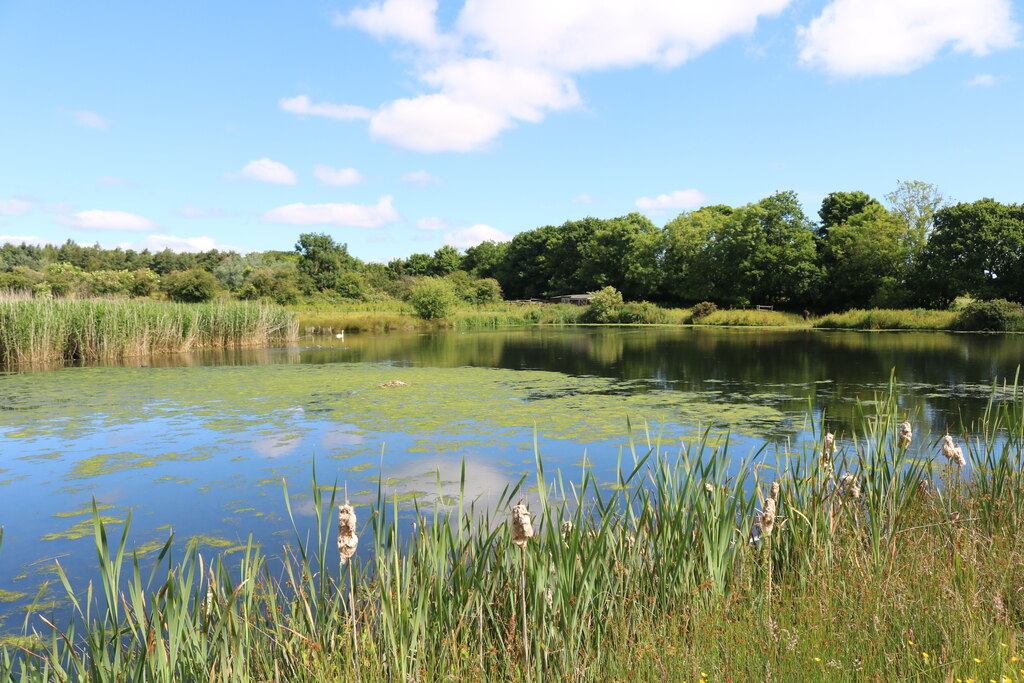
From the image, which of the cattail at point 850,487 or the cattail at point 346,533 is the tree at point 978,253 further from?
the cattail at point 346,533

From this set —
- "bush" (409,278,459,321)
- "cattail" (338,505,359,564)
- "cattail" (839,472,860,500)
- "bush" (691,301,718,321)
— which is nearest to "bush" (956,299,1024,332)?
"bush" (691,301,718,321)

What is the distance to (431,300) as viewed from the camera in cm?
4181

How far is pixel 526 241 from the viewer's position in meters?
79.7

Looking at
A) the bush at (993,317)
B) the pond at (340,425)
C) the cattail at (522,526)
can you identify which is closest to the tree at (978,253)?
the bush at (993,317)

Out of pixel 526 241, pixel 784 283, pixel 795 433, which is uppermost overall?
pixel 526 241

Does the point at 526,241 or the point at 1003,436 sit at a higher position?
the point at 526,241

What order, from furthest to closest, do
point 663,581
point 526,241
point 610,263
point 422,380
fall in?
point 526,241 < point 610,263 < point 422,380 < point 663,581

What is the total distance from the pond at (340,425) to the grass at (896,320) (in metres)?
17.9

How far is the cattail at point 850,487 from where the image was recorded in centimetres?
352

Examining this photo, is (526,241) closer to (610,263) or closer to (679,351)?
(610,263)

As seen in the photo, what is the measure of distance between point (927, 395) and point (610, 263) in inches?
2288

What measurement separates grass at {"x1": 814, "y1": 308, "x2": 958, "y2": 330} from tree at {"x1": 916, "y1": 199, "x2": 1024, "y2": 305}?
10.2 ft

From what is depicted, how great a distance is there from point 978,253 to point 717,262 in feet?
65.6

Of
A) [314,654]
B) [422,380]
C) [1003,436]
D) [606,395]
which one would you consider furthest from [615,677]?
[422,380]
